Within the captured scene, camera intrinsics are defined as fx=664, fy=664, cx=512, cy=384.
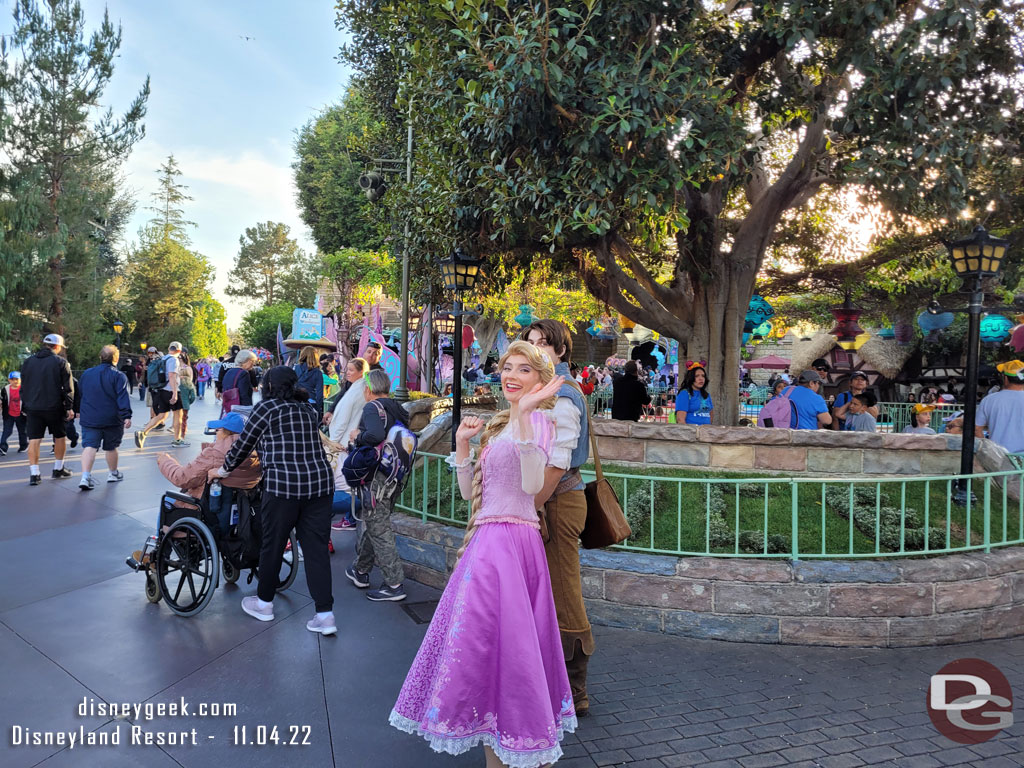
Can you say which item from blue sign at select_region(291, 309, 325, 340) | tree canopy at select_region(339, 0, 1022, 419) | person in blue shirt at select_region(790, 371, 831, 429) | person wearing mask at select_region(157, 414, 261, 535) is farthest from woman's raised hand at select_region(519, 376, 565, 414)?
blue sign at select_region(291, 309, 325, 340)

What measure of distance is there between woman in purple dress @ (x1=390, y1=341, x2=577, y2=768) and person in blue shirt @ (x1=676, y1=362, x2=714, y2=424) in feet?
22.1

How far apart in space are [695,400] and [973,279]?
3.64 metres

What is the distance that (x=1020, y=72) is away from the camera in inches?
281

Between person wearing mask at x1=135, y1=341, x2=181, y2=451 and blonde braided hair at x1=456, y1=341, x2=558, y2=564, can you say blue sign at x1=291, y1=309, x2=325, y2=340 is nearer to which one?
person wearing mask at x1=135, y1=341, x2=181, y2=451

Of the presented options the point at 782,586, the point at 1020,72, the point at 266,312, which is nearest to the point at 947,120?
the point at 1020,72

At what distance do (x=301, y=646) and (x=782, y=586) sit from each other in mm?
3150

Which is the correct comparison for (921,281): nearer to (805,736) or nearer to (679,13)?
(679,13)

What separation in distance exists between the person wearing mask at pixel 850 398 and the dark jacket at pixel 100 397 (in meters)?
9.53

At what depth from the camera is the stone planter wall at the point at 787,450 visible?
7.23 meters

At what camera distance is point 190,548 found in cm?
459

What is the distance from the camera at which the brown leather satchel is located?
3.43m

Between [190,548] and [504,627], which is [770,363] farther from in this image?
[504,627]

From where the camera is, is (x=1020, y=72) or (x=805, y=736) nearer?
(x=805, y=736)

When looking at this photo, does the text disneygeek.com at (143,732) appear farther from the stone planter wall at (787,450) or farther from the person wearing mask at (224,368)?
the person wearing mask at (224,368)
